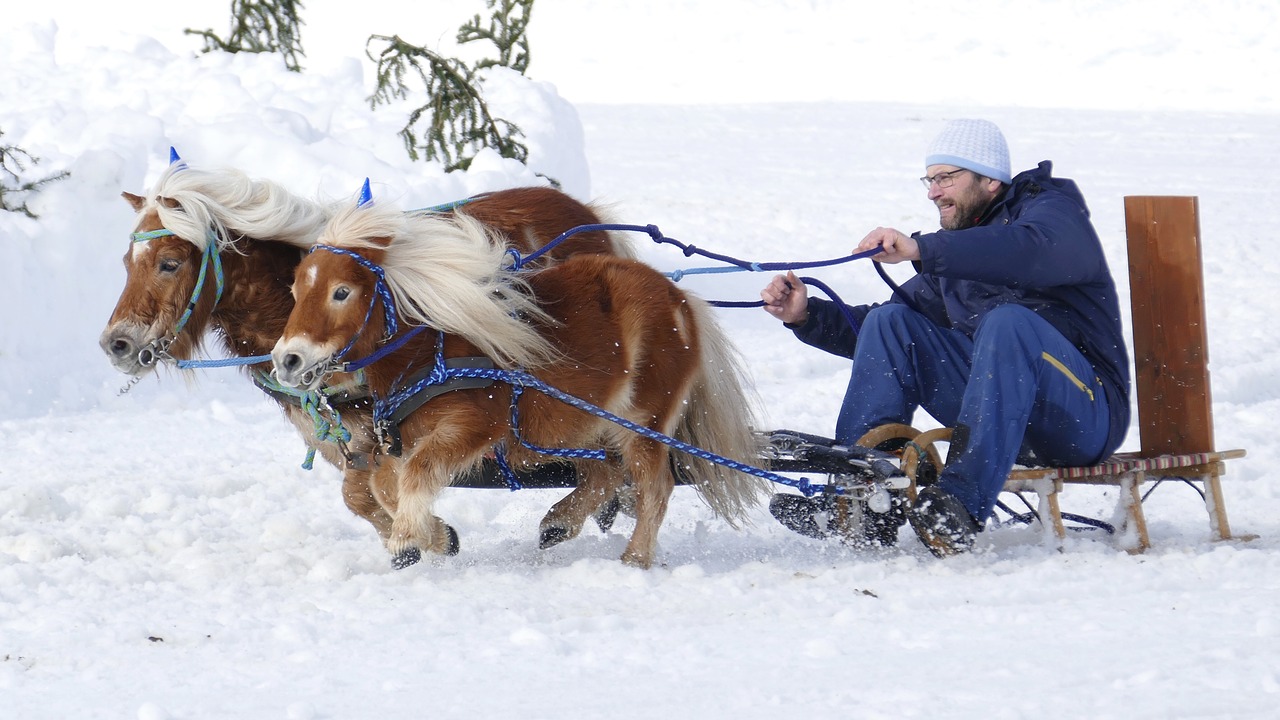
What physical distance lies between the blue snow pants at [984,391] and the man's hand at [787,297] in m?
0.24

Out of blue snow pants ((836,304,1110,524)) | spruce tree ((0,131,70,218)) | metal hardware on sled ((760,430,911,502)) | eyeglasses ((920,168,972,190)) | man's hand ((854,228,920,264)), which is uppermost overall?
spruce tree ((0,131,70,218))

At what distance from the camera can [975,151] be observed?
4.45 m

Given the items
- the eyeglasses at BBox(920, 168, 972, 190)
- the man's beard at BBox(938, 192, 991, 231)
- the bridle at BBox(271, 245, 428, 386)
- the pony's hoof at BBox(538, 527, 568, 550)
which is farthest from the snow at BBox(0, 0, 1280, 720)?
the eyeglasses at BBox(920, 168, 972, 190)

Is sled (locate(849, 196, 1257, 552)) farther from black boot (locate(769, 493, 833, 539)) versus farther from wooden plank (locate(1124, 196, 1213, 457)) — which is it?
black boot (locate(769, 493, 833, 539))

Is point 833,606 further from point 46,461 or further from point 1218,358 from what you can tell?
point 1218,358

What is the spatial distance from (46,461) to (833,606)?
3.72m

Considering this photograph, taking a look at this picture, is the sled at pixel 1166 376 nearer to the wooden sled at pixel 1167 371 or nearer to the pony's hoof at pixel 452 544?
the wooden sled at pixel 1167 371

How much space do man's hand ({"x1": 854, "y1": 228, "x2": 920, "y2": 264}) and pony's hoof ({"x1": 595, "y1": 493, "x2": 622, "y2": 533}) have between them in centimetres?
139

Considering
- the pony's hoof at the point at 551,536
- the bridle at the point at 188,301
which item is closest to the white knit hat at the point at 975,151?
the pony's hoof at the point at 551,536

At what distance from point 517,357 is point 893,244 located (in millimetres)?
1165

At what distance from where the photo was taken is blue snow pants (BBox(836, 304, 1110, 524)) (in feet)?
13.5

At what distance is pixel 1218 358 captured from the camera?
26.3 feet

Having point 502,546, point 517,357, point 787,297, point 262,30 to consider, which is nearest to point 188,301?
point 517,357

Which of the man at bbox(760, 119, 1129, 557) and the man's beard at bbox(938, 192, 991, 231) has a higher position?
the man's beard at bbox(938, 192, 991, 231)
